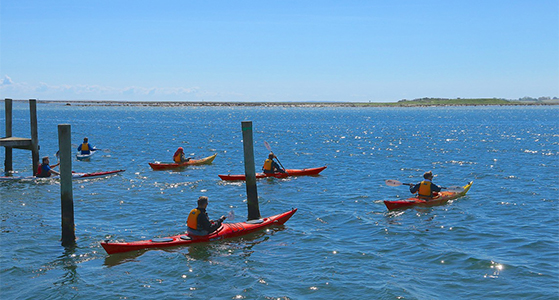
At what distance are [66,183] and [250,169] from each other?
199 inches

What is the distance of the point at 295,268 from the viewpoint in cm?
1180

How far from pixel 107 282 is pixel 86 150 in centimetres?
2008

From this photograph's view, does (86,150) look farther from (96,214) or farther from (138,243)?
(138,243)

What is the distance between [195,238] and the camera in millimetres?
13156

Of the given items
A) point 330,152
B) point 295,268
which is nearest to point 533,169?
point 330,152

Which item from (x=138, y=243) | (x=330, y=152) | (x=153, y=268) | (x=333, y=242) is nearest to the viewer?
(x=153, y=268)

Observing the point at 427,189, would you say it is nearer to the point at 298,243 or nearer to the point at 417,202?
the point at 417,202

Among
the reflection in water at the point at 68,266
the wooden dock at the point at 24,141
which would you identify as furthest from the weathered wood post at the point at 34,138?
the reflection in water at the point at 68,266

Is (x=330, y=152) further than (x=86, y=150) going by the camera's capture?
Yes

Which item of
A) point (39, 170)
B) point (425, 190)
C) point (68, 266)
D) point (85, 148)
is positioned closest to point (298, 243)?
point (68, 266)

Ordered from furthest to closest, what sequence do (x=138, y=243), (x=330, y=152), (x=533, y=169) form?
(x=330, y=152), (x=533, y=169), (x=138, y=243)

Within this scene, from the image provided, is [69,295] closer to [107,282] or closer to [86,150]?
[107,282]

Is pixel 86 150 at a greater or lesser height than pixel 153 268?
greater

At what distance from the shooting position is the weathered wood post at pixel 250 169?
14.6 m
